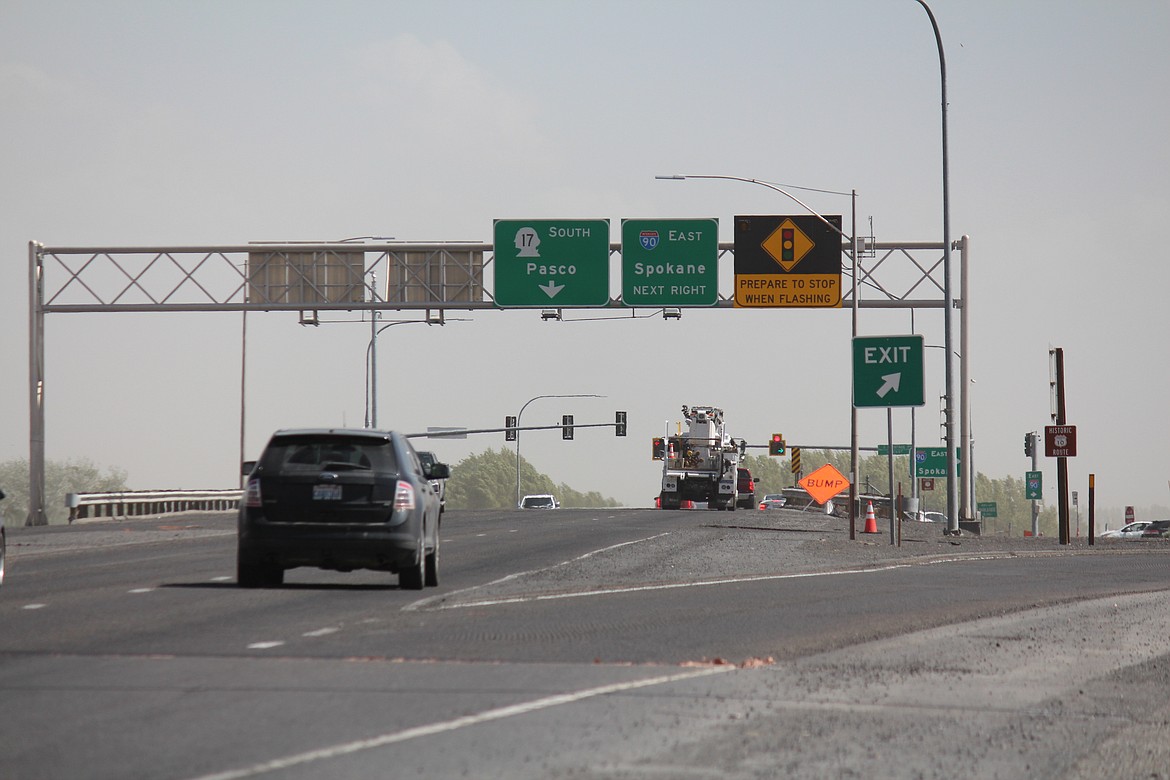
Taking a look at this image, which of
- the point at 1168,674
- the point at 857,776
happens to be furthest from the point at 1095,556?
the point at 857,776

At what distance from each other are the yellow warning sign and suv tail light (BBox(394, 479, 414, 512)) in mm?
30973

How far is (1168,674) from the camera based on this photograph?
1257 cm

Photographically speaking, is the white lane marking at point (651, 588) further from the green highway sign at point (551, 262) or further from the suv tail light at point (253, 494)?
the green highway sign at point (551, 262)

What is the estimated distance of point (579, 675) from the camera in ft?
37.0

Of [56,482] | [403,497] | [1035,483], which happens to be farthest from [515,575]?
[56,482]

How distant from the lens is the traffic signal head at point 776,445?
83812mm

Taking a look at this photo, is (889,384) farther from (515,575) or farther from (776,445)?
(776,445)

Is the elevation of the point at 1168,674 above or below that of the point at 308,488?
below

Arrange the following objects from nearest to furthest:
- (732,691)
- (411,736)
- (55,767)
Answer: (55,767) < (411,736) < (732,691)

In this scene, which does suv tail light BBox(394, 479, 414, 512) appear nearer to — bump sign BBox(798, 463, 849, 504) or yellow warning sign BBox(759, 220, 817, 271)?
bump sign BBox(798, 463, 849, 504)

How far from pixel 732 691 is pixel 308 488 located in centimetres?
810

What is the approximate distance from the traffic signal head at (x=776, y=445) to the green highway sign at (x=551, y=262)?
36804mm

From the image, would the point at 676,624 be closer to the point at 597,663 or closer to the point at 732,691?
the point at 597,663

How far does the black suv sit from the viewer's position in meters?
17.6
